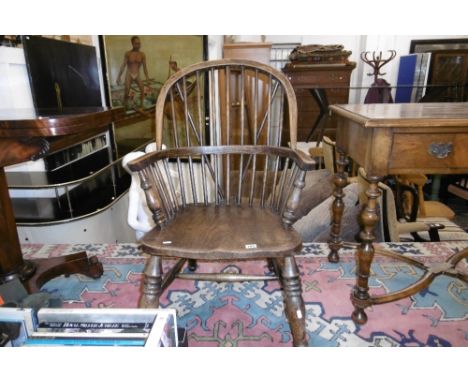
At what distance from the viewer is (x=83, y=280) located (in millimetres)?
1678

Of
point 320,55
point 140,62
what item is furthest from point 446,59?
point 140,62

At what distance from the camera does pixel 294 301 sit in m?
1.09

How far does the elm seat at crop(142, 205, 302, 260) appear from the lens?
3.24ft

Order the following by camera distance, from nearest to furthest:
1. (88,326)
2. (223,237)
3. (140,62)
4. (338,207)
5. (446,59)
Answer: (88,326) < (223,237) < (338,207) < (140,62) < (446,59)

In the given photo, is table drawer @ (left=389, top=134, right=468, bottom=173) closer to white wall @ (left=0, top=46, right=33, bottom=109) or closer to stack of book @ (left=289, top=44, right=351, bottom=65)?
white wall @ (left=0, top=46, right=33, bottom=109)

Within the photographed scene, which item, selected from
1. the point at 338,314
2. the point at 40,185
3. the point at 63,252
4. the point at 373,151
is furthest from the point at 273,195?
the point at 40,185

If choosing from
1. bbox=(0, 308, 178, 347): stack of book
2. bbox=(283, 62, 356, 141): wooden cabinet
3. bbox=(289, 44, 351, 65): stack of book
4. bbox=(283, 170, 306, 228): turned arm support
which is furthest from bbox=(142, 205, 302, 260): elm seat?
bbox=(289, 44, 351, 65): stack of book

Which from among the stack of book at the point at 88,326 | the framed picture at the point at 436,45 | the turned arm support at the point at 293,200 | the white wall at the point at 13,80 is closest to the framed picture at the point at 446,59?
the framed picture at the point at 436,45

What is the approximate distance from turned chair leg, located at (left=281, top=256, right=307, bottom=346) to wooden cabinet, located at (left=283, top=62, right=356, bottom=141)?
3.16 m

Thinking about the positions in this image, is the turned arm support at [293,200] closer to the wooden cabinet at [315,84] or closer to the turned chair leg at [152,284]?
the turned chair leg at [152,284]

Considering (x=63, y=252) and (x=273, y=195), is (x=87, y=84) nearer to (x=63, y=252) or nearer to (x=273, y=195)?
(x=63, y=252)

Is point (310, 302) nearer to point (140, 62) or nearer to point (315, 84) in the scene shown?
point (140, 62)

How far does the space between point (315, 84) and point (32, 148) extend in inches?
141
